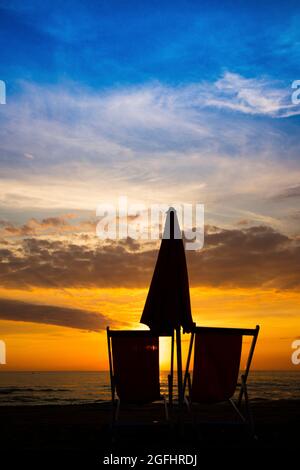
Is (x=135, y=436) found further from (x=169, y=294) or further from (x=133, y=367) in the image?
(x=169, y=294)

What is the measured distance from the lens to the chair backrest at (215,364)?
6332 millimetres

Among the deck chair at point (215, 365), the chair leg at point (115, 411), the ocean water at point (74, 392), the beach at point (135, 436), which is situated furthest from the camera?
the ocean water at point (74, 392)

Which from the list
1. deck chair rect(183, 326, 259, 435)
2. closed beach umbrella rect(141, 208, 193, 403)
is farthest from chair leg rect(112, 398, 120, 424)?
deck chair rect(183, 326, 259, 435)

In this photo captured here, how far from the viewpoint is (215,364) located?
633 cm

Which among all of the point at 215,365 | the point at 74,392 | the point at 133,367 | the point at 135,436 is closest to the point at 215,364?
the point at 215,365

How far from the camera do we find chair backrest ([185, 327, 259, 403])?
6332 mm

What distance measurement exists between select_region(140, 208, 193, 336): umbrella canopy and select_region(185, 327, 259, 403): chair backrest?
0.46 m

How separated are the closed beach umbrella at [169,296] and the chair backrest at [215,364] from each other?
31 cm

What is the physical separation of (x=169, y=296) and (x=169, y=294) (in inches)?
0.9

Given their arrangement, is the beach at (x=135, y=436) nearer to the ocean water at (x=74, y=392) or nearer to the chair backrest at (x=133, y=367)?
the chair backrest at (x=133, y=367)

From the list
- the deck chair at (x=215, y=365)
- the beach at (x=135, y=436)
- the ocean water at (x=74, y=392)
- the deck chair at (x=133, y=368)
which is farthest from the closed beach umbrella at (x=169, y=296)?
the ocean water at (x=74, y=392)

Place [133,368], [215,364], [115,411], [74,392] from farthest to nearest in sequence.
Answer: [74,392] → [133,368] → [215,364] → [115,411]

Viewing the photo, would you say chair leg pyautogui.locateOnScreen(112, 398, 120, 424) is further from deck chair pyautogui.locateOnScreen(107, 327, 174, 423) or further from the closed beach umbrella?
the closed beach umbrella
